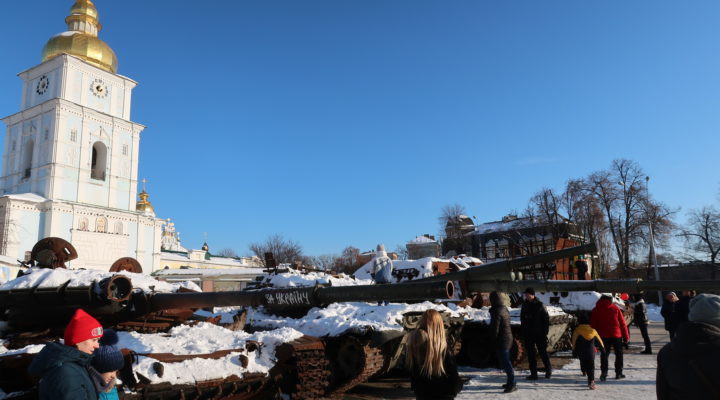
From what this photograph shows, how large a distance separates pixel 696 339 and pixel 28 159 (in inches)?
1868

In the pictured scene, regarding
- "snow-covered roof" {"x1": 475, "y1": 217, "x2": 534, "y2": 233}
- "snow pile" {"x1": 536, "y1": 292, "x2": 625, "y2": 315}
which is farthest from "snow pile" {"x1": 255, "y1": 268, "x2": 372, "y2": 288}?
"snow-covered roof" {"x1": 475, "y1": 217, "x2": 534, "y2": 233}

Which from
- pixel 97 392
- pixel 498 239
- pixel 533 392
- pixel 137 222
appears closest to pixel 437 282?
pixel 97 392

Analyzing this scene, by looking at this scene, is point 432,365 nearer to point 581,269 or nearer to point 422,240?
point 581,269

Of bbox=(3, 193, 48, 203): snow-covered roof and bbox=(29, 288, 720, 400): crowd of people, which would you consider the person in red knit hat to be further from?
bbox=(3, 193, 48, 203): snow-covered roof

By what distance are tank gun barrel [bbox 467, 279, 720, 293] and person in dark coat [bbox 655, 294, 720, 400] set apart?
327 centimetres

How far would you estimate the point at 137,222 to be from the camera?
4266 cm

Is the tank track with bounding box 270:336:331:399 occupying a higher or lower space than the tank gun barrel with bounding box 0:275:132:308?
lower

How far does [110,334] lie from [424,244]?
58222mm

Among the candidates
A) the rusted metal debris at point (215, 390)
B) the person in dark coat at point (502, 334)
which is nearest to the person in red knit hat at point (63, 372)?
the rusted metal debris at point (215, 390)

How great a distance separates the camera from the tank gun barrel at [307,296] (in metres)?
5.14

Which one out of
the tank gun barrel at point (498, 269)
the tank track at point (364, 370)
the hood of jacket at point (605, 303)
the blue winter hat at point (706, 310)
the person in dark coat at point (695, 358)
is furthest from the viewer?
the hood of jacket at point (605, 303)

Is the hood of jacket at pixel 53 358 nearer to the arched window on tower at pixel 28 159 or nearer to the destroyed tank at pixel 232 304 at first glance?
the destroyed tank at pixel 232 304

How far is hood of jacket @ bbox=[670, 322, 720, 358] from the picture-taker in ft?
9.13

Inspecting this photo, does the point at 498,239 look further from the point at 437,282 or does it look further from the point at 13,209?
the point at 437,282
